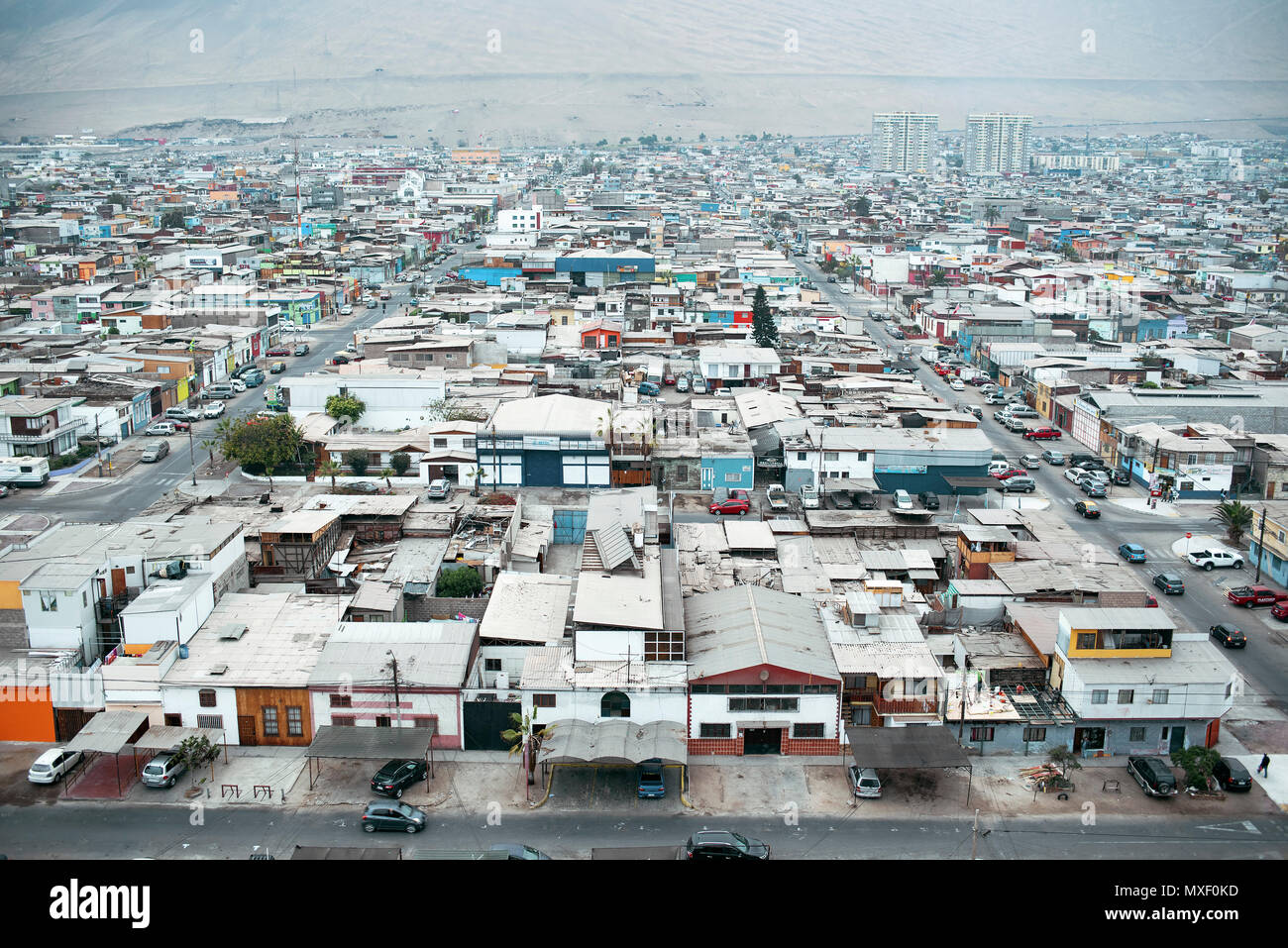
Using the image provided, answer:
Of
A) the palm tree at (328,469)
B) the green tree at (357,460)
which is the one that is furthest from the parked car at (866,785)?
the green tree at (357,460)

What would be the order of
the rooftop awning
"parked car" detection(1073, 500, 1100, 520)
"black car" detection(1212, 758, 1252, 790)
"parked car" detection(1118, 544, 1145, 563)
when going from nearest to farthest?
the rooftop awning < "black car" detection(1212, 758, 1252, 790) < "parked car" detection(1118, 544, 1145, 563) < "parked car" detection(1073, 500, 1100, 520)

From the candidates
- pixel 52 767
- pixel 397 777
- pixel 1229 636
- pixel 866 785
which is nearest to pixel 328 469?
pixel 52 767

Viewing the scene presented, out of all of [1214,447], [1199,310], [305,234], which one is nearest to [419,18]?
[305,234]

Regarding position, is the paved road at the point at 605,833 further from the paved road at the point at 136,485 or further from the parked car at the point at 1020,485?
the parked car at the point at 1020,485

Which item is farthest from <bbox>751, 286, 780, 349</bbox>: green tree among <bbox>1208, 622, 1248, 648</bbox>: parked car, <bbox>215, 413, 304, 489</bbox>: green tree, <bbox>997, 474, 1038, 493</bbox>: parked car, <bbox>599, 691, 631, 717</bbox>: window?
<bbox>599, 691, 631, 717</bbox>: window

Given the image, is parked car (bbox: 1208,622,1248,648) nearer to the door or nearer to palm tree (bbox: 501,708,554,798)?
the door
